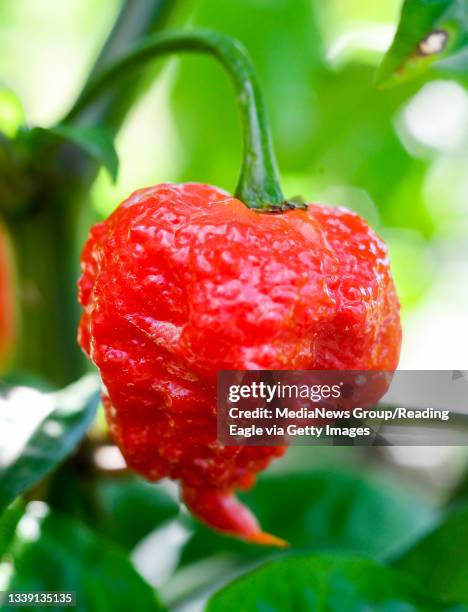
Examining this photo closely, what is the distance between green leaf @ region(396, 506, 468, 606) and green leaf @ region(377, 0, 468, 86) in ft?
1.60

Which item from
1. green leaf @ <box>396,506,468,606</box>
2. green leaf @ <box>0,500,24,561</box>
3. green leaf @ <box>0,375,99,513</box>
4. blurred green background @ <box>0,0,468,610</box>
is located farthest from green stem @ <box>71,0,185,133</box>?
green leaf @ <box>396,506,468,606</box>

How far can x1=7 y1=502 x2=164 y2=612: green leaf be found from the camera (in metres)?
0.83

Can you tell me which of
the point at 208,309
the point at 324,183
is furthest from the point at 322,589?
the point at 324,183

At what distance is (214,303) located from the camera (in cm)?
58

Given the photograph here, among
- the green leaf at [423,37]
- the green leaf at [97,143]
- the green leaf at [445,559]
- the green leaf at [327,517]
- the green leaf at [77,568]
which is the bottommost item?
the green leaf at [327,517]

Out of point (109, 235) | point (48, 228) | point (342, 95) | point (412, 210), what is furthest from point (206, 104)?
point (109, 235)

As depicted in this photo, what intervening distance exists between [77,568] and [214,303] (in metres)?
0.42

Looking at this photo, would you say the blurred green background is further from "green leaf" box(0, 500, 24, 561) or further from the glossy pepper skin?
the glossy pepper skin

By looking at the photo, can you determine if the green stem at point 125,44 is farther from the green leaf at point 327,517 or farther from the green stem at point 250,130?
the green leaf at point 327,517

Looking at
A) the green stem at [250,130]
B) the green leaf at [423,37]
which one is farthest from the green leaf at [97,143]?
the green leaf at [423,37]

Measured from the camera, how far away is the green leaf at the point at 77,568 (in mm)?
827

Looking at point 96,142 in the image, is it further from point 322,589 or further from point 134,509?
point 134,509

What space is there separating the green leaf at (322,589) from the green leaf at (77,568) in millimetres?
125

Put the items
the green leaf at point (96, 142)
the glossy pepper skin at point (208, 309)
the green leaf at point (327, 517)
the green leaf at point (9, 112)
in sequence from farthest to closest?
the green leaf at point (327, 517), the green leaf at point (9, 112), the green leaf at point (96, 142), the glossy pepper skin at point (208, 309)
